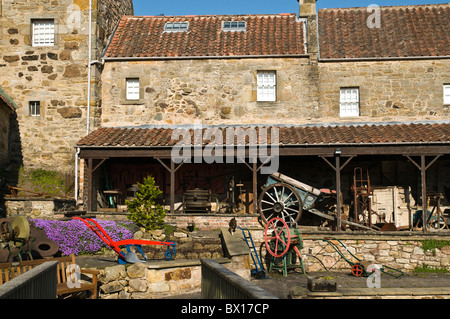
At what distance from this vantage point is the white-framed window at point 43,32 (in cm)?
1944

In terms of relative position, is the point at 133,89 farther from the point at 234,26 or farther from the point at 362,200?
the point at 362,200

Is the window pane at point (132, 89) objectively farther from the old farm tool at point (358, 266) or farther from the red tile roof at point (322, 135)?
the old farm tool at point (358, 266)

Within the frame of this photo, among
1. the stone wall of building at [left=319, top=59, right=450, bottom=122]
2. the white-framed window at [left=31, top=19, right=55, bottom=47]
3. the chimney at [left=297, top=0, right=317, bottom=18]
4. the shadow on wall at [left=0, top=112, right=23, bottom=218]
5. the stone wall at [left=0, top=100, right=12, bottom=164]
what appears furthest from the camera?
the chimney at [left=297, top=0, right=317, bottom=18]

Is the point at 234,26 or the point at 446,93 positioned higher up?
the point at 234,26

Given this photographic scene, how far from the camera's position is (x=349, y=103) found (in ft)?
62.8

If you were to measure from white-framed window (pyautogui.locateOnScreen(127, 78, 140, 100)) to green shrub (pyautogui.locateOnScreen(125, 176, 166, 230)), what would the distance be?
5.00 m

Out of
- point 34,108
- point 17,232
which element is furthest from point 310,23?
point 17,232

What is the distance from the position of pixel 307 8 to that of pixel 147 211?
10.7m

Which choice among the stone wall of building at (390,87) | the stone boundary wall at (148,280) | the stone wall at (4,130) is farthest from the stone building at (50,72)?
the stone boundary wall at (148,280)

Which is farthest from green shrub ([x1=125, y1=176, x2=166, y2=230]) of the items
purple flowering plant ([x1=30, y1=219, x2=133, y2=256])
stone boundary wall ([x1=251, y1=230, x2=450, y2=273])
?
stone boundary wall ([x1=251, y1=230, x2=450, y2=273])

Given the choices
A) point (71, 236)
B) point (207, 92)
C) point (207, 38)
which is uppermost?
point (207, 38)

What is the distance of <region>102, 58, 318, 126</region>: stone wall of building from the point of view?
1903 centimetres

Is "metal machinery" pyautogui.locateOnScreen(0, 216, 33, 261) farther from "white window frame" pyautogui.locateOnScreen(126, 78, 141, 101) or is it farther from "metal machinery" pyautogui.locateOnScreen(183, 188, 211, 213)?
"white window frame" pyautogui.locateOnScreen(126, 78, 141, 101)

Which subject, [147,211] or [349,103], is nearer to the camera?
[147,211]
